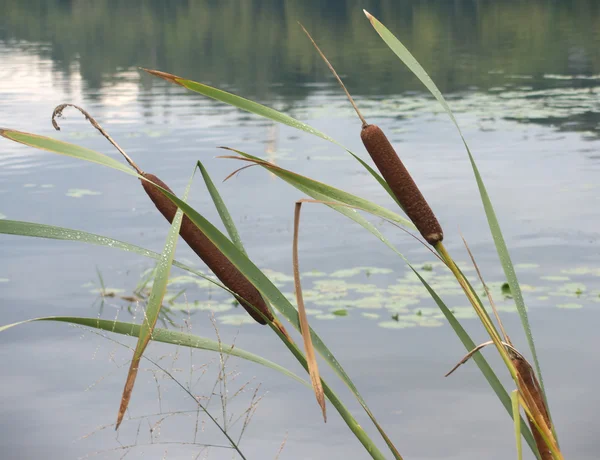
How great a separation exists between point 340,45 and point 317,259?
24418mm

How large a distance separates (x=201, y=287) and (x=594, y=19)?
32729 millimetres

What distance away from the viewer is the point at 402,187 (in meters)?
1.31

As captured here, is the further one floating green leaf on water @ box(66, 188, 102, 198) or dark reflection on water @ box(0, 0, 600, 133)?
dark reflection on water @ box(0, 0, 600, 133)

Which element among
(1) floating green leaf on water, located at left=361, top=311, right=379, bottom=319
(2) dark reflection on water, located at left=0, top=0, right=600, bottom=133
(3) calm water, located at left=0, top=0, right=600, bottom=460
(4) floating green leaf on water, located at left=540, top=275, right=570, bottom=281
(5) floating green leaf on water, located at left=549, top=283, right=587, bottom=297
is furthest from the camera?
(2) dark reflection on water, located at left=0, top=0, right=600, bottom=133

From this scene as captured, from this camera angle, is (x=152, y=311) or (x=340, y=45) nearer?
(x=152, y=311)

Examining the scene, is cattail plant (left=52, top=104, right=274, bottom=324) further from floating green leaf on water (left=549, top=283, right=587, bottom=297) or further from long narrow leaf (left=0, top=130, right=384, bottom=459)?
floating green leaf on water (left=549, top=283, right=587, bottom=297)

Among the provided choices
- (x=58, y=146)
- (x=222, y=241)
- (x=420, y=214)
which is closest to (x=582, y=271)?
(x=420, y=214)

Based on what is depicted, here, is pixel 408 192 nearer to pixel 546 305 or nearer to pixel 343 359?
pixel 343 359

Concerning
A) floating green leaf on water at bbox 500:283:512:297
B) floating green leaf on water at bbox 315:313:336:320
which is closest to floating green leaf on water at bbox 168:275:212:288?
floating green leaf on water at bbox 315:313:336:320

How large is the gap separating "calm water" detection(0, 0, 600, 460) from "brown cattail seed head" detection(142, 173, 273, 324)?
0.91 ft

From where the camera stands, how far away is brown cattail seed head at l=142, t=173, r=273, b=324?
4.42ft

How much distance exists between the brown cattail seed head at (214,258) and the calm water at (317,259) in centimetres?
28

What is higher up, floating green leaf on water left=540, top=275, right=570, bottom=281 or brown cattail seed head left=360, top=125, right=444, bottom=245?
brown cattail seed head left=360, top=125, right=444, bottom=245

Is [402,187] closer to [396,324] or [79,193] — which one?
[396,324]
